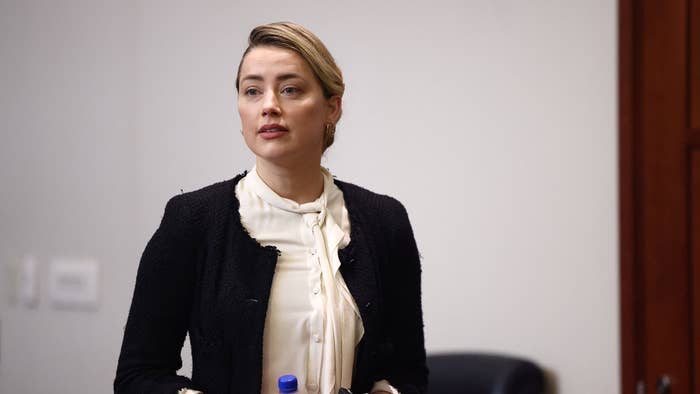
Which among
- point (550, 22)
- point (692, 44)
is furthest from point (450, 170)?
point (692, 44)

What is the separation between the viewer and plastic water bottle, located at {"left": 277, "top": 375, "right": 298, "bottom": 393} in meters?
0.97

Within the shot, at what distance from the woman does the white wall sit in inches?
41.8

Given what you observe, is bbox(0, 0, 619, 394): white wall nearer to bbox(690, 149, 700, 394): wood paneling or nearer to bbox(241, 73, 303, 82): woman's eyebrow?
bbox(690, 149, 700, 394): wood paneling

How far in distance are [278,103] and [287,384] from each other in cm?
37

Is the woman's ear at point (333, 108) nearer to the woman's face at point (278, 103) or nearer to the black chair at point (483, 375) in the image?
the woman's face at point (278, 103)

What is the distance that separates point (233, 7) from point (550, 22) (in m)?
0.92

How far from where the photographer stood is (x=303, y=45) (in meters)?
1.04

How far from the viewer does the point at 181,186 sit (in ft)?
7.57

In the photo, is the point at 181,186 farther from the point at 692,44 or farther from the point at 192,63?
the point at 692,44

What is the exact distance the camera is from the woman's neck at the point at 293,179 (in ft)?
3.58

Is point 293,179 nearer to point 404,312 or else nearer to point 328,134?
point 328,134

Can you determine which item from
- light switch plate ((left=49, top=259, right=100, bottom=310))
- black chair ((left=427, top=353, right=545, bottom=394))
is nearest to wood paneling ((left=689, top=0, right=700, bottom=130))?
black chair ((left=427, top=353, right=545, bottom=394))

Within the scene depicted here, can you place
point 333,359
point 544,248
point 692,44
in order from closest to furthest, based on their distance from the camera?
point 333,359
point 692,44
point 544,248

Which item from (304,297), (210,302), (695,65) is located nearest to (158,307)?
(210,302)
